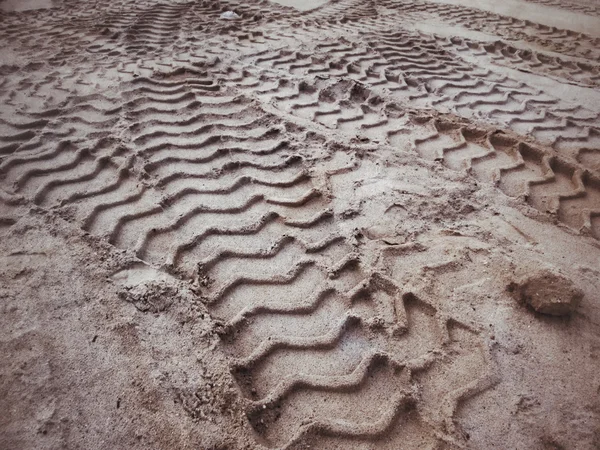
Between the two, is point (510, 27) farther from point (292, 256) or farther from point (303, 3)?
point (292, 256)

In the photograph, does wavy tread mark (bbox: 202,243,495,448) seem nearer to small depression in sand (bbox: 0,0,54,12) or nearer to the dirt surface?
the dirt surface

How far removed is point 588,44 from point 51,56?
6.85 meters

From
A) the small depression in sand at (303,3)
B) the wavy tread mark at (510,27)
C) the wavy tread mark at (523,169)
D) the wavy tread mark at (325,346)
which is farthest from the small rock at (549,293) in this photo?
the small depression in sand at (303,3)

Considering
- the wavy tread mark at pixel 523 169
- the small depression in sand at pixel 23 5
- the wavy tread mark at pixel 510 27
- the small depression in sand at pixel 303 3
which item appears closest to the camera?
the wavy tread mark at pixel 523 169

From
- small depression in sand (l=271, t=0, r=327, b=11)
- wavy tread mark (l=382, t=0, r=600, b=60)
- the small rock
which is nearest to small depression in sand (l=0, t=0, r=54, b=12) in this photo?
small depression in sand (l=271, t=0, r=327, b=11)

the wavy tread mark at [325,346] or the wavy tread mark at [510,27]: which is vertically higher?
the wavy tread mark at [510,27]

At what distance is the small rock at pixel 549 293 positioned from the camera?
1.72 meters

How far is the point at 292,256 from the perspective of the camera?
6.72 ft

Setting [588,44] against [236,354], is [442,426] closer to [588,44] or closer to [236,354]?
[236,354]

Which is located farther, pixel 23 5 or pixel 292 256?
pixel 23 5

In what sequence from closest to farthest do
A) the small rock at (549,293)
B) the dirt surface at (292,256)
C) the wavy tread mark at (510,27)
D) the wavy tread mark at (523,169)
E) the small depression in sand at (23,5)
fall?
1. the dirt surface at (292,256)
2. the small rock at (549,293)
3. the wavy tread mark at (523,169)
4. the wavy tread mark at (510,27)
5. the small depression in sand at (23,5)

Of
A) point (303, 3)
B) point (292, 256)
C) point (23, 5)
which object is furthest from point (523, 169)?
point (23, 5)

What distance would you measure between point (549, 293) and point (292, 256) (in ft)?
3.99

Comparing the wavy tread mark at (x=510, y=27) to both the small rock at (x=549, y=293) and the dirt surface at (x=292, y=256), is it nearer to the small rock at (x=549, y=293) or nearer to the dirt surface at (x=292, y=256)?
the dirt surface at (x=292, y=256)
